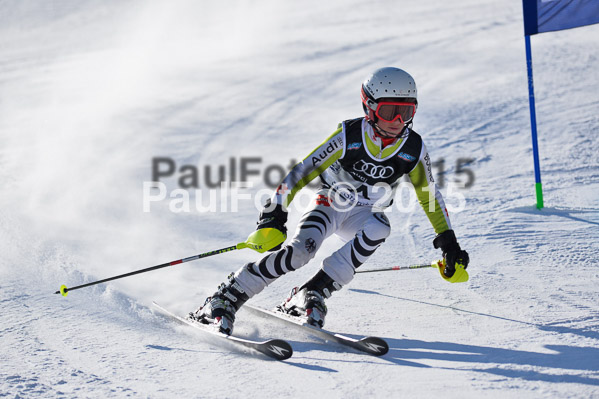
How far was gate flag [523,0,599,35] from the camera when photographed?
6.18 metres

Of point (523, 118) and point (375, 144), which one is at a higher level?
point (523, 118)

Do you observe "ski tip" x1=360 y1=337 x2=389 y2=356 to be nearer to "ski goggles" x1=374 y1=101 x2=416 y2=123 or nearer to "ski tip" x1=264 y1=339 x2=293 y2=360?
"ski tip" x1=264 y1=339 x2=293 y2=360

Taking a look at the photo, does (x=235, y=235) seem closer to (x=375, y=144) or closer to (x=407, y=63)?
(x=375, y=144)

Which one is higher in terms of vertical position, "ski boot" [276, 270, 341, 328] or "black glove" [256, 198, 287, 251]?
"black glove" [256, 198, 287, 251]

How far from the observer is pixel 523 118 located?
9773 mm

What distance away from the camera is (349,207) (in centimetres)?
447

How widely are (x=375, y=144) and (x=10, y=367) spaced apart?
7.97 feet

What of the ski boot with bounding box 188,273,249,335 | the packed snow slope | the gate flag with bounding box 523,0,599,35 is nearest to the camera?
the packed snow slope

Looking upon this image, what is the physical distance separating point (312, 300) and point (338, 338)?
1.51 ft

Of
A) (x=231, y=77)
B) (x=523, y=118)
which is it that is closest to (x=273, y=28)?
(x=231, y=77)

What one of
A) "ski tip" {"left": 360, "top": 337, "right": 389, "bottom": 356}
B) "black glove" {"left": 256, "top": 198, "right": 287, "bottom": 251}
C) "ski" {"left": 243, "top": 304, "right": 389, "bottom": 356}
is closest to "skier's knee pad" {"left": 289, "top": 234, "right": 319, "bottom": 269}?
"black glove" {"left": 256, "top": 198, "right": 287, "bottom": 251}

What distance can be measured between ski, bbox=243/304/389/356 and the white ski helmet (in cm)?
132

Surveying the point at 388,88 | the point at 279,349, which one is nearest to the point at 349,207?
the point at 388,88

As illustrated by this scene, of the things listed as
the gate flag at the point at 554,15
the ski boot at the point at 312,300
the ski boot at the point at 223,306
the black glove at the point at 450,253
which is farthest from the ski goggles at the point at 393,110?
the gate flag at the point at 554,15
